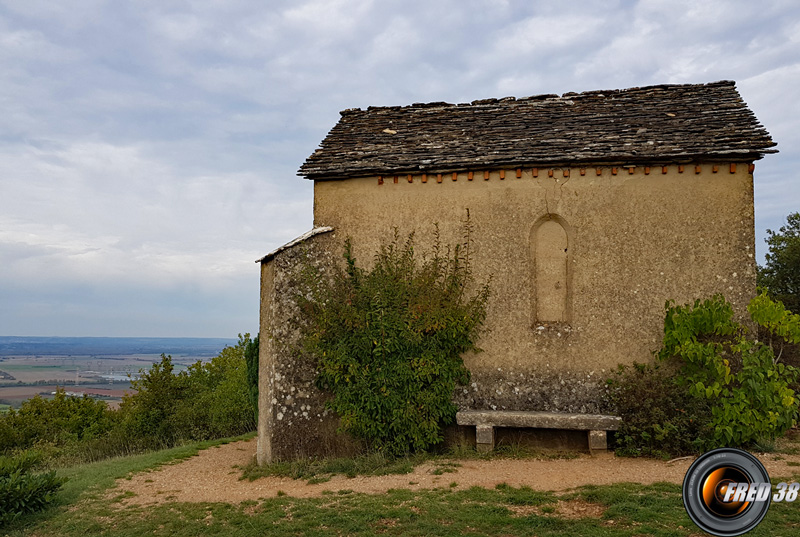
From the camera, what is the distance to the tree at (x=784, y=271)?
1683cm

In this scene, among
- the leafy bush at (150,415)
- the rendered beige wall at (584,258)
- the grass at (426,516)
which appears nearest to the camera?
the grass at (426,516)

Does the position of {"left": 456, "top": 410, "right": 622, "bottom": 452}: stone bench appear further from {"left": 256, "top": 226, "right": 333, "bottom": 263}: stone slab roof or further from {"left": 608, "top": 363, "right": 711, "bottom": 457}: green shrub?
{"left": 256, "top": 226, "right": 333, "bottom": 263}: stone slab roof

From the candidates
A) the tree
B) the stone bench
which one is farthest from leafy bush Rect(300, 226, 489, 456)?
the tree

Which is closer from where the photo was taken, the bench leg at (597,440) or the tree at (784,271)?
the bench leg at (597,440)

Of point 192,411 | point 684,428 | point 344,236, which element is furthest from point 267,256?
point 192,411

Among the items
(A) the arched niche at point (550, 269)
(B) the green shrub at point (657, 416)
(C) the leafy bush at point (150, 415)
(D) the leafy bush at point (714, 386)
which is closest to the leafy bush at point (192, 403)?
(C) the leafy bush at point (150, 415)

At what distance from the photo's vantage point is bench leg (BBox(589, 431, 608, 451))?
877 centimetres

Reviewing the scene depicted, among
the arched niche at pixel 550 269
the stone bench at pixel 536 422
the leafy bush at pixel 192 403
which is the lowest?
the leafy bush at pixel 192 403

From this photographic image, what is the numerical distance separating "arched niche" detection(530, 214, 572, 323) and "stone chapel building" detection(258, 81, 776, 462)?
0.02 meters

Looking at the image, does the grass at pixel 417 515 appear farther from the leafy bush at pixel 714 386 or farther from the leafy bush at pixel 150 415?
the leafy bush at pixel 150 415

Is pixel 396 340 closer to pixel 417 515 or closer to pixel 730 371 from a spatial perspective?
pixel 417 515

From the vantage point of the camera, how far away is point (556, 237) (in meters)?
10.0

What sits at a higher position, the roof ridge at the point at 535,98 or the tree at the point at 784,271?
the roof ridge at the point at 535,98

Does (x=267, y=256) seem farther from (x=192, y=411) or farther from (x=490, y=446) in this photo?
(x=192, y=411)
